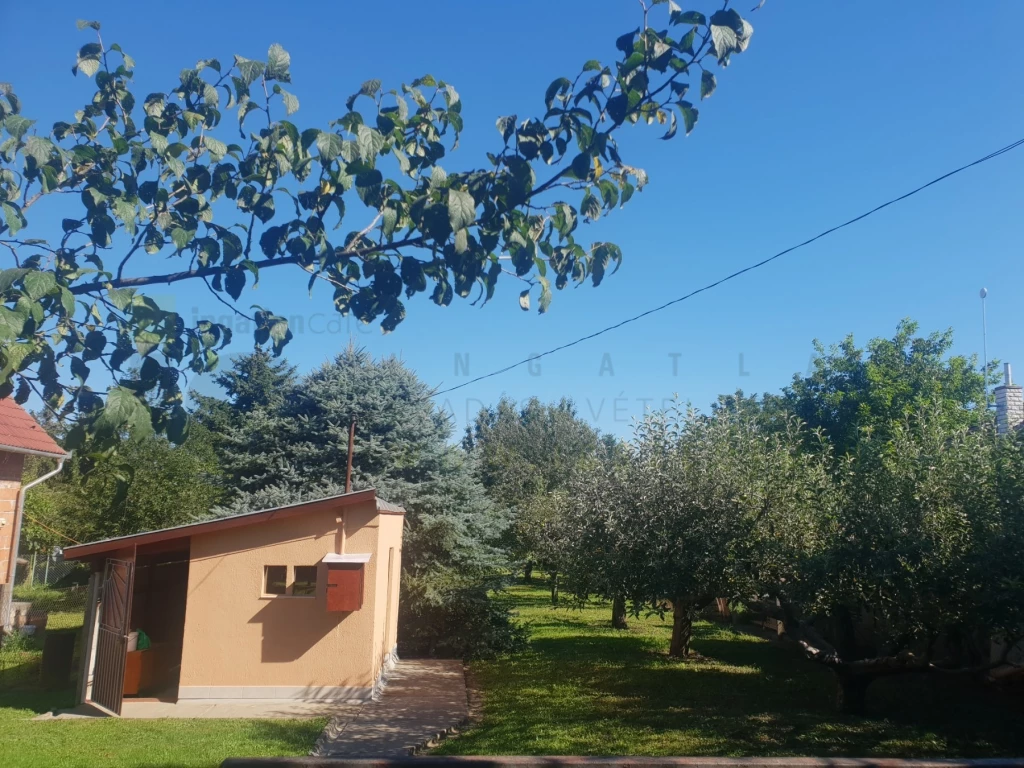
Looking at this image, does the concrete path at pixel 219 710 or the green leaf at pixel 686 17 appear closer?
the green leaf at pixel 686 17

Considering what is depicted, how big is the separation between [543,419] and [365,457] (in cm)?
3252

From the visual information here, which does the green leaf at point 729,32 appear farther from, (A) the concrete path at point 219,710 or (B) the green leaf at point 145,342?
Result: (A) the concrete path at point 219,710

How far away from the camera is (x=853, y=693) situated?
10641mm

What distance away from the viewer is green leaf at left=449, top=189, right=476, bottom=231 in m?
2.33

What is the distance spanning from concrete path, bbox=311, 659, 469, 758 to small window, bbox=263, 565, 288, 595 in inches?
87.3

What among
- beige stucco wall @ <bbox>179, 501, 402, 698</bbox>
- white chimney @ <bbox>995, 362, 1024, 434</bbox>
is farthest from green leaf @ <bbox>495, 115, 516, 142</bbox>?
white chimney @ <bbox>995, 362, 1024, 434</bbox>

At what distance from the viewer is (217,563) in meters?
11.6

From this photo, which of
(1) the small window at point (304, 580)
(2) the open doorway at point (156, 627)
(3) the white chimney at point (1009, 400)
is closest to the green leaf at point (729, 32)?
(1) the small window at point (304, 580)

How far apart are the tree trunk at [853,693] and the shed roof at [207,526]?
7280mm

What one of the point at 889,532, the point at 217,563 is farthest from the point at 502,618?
the point at 889,532

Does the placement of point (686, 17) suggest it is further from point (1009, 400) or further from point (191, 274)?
point (1009, 400)

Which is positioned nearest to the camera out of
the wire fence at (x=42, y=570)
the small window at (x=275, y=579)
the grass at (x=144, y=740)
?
the grass at (x=144, y=740)

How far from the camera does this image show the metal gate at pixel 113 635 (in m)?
10.7

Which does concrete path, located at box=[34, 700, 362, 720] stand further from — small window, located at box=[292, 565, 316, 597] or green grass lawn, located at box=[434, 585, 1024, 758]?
green grass lawn, located at box=[434, 585, 1024, 758]
